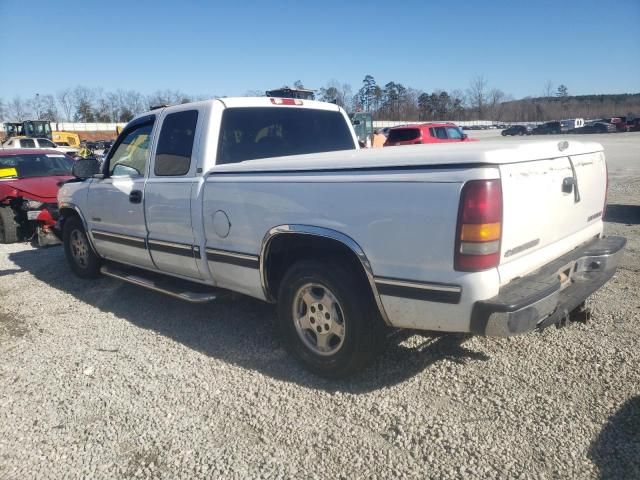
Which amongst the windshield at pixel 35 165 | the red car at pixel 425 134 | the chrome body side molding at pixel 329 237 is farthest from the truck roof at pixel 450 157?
the red car at pixel 425 134

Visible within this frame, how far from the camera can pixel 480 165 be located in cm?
252

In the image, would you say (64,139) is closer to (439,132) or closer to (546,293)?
(439,132)

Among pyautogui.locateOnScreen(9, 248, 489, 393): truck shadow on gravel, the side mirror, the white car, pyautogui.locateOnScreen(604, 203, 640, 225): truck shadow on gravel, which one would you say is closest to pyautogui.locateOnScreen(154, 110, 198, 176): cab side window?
the side mirror

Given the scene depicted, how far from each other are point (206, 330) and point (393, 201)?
2.43 meters

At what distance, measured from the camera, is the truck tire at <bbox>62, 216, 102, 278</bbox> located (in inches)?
234

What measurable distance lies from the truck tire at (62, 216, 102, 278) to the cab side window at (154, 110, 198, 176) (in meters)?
1.95

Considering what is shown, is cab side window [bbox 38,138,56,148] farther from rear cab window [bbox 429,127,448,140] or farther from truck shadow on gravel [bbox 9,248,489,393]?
truck shadow on gravel [bbox 9,248,489,393]

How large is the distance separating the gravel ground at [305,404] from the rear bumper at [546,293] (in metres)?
0.57

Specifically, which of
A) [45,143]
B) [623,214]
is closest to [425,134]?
[623,214]

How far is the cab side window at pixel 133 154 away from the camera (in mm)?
4770

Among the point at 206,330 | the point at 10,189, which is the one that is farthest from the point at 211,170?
the point at 10,189

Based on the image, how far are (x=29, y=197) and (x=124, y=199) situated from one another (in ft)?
15.7

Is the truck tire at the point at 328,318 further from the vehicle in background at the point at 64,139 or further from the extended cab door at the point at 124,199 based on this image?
the vehicle in background at the point at 64,139

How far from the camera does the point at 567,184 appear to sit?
10.3 ft
